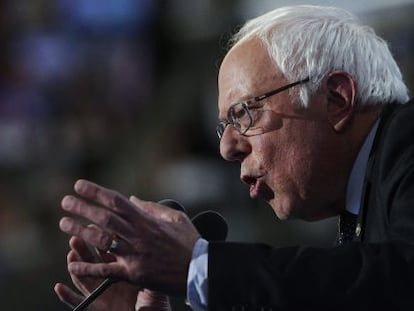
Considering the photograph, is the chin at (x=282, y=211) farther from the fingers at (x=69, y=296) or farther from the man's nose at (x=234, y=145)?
the fingers at (x=69, y=296)

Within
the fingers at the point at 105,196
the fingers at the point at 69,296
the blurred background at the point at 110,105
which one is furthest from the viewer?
the blurred background at the point at 110,105

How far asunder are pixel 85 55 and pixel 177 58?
2.09ft

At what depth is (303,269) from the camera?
1.97 metres

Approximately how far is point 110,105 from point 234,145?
Result: 16.0 feet

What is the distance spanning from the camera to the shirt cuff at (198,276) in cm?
195

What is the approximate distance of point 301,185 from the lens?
8.15 ft

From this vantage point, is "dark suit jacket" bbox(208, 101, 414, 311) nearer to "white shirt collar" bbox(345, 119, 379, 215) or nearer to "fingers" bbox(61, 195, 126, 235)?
"fingers" bbox(61, 195, 126, 235)

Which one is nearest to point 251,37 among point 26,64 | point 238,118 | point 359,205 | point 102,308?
point 238,118

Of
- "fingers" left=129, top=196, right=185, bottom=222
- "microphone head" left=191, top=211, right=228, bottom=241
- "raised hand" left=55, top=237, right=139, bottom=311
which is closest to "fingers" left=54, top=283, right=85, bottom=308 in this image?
"raised hand" left=55, top=237, right=139, bottom=311

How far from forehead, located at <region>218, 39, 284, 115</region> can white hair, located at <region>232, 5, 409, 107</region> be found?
0.02 meters

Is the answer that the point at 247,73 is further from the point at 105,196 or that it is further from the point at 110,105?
the point at 110,105

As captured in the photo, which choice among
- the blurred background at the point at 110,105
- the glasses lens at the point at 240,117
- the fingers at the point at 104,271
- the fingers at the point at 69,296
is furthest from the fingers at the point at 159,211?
the blurred background at the point at 110,105

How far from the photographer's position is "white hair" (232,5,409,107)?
246 centimetres

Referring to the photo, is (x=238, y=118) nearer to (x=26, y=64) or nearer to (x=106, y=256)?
(x=106, y=256)
